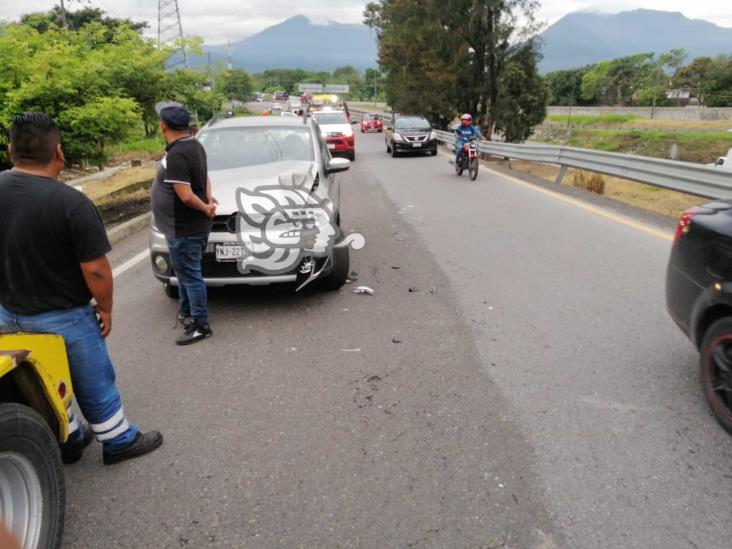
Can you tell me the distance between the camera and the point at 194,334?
4.77 meters

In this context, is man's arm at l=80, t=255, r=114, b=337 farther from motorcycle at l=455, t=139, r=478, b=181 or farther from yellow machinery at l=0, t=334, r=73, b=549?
motorcycle at l=455, t=139, r=478, b=181

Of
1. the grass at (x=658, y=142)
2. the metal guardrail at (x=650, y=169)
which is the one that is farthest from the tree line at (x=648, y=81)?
the metal guardrail at (x=650, y=169)

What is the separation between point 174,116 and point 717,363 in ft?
12.9

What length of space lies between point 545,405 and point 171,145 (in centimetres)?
323

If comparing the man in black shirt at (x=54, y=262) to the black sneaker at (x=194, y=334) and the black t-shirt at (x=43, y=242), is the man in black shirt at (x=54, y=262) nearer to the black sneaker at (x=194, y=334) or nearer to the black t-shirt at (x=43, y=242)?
the black t-shirt at (x=43, y=242)

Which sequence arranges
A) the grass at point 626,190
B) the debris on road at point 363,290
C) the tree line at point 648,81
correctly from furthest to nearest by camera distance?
the tree line at point 648,81 → the grass at point 626,190 → the debris on road at point 363,290

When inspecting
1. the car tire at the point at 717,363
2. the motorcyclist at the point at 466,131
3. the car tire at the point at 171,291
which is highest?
the motorcyclist at the point at 466,131

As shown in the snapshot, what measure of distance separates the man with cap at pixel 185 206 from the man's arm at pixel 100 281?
1608 millimetres

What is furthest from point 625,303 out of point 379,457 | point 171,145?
point 171,145

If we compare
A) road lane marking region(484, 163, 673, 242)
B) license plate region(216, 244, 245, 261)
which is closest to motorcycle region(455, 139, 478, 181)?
road lane marking region(484, 163, 673, 242)

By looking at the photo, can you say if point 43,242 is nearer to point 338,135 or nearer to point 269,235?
point 269,235

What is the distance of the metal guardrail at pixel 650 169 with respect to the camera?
27.6 feet

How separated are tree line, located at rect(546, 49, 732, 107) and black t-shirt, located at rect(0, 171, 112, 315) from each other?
8467 cm

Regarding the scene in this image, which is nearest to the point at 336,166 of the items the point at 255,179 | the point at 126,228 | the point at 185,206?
the point at 255,179
